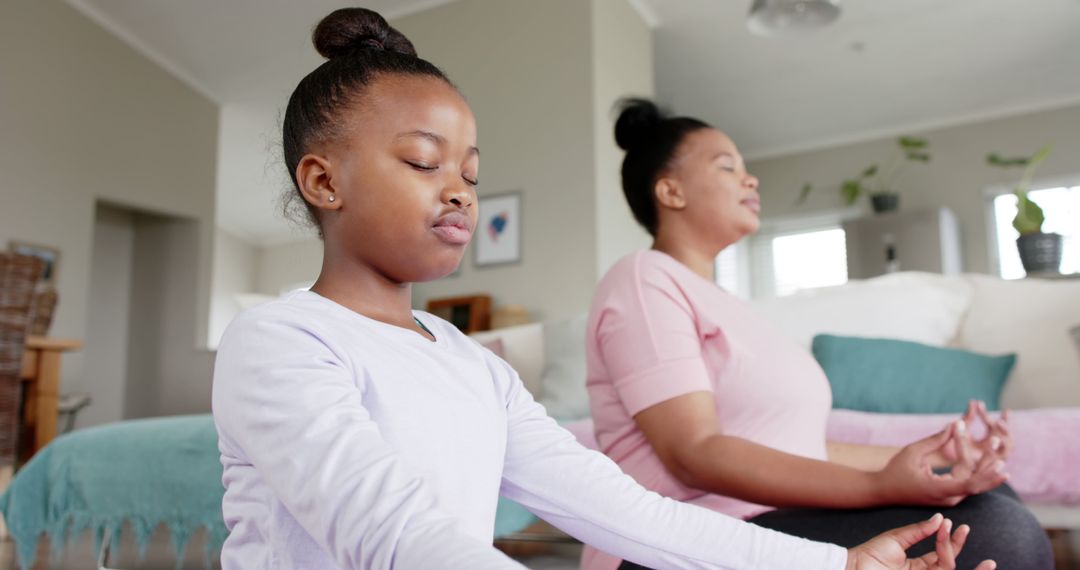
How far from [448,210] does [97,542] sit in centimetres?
187

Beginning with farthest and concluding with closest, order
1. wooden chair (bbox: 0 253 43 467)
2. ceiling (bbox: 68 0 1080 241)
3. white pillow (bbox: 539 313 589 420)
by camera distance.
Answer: ceiling (bbox: 68 0 1080 241) < wooden chair (bbox: 0 253 43 467) < white pillow (bbox: 539 313 589 420)

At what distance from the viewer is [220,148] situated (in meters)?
6.86

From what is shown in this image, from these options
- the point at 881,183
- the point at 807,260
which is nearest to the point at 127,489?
the point at 807,260

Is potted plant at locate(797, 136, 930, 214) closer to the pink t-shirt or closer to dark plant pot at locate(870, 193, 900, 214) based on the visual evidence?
dark plant pot at locate(870, 193, 900, 214)

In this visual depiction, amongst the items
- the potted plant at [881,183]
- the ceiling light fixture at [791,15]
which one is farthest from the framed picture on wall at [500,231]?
the potted plant at [881,183]

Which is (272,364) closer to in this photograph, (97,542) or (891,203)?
(97,542)

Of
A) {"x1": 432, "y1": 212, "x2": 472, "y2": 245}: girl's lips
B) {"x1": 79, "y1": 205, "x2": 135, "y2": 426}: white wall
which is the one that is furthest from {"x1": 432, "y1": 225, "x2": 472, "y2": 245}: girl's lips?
{"x1": 79, "y1": 205, "x2": 135, "y2": 426}: white wall

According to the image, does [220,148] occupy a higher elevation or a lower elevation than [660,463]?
higher

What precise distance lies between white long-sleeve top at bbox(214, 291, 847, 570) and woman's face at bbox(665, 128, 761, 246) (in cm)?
60

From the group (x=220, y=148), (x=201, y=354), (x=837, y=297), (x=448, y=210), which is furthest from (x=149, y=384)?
(x=448, y=210)

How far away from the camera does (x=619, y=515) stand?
2.23 ft

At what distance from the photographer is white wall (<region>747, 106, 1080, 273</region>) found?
258 inches

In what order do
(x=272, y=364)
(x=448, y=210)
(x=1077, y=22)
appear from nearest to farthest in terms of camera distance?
(x=272, y=364) < (x=448, y=210) < (x=1077, y=22)

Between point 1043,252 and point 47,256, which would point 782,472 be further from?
point 47,256
